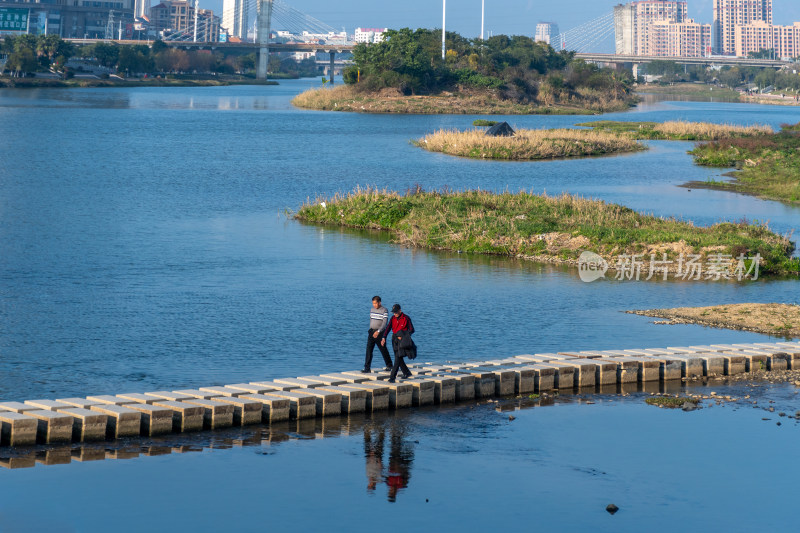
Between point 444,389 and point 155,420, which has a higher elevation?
point 444,389

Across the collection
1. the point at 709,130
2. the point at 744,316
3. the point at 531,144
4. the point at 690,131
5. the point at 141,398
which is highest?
the point at 690,131

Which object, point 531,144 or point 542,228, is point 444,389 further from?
point 531,144

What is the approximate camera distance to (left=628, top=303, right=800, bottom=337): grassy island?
103 ft

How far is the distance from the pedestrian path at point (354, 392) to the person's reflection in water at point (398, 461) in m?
1.44

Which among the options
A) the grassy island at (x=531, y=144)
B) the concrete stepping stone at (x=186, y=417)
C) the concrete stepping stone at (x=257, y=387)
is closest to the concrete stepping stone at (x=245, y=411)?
the concrete stepping stone at (x=186, y=417)

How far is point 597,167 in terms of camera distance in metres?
81.3

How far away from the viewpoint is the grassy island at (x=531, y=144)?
85562 millimetres

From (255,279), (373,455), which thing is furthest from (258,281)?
(373,455)

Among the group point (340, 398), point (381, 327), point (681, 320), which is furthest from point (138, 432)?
point (681, 320)

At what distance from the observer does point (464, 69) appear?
165875 mm

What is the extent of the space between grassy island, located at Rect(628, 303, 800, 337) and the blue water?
787 mm

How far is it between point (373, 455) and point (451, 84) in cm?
14814

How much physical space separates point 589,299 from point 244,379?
14836 millimetres

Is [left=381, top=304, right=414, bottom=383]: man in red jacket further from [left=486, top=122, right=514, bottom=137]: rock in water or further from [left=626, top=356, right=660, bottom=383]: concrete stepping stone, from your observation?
[left=486, top=122, right=514, bottom=137]: rock in water
